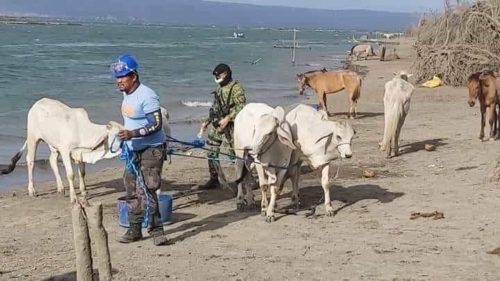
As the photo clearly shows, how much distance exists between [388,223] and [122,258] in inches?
129

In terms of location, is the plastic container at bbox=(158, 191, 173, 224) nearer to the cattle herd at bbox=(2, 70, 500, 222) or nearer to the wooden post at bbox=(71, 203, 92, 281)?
the cattle herd at bbox=(2, 70, 500, 222)

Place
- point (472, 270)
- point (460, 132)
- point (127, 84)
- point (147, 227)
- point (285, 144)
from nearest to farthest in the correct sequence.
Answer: point (472, 270) < point (127, 84) < point (147, 227) < point (285, 144) < point (460, 132)

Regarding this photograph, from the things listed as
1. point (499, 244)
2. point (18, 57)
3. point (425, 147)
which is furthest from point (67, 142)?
point (18, 57)

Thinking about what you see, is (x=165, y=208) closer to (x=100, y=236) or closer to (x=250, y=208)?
(x=250, y=208)

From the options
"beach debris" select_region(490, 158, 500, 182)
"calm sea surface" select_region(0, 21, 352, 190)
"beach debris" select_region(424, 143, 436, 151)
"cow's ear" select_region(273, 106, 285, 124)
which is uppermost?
"cow's ear" select_region(273, 106, 285, 124)

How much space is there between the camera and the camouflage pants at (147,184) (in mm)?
8633

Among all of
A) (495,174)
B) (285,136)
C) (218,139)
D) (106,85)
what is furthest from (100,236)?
(106,85)

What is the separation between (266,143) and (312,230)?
1.20m

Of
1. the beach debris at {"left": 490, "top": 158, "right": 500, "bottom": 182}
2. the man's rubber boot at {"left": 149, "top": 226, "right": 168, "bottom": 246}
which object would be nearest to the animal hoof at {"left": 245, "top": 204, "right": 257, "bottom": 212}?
the man's rubber boot at {"left": 149, "top": 226, "right": 168, "bottom": 246}

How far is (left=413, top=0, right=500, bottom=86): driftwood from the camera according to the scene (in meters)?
29.3

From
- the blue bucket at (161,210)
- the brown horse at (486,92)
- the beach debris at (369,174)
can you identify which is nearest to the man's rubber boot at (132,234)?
the blue bucket at (161,210)

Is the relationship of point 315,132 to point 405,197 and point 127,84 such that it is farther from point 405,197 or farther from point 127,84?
point 127,84

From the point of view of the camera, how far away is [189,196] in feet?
39.9

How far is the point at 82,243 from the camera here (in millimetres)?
6223
